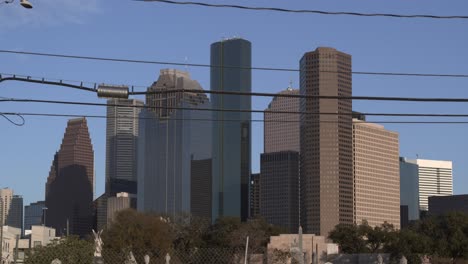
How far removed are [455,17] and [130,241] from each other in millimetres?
59319

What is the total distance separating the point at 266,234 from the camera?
137 meters

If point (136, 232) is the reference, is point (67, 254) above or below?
below

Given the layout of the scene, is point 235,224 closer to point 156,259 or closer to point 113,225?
point 113,225

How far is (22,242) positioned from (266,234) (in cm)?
5096

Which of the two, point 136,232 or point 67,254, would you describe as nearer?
point 67,254

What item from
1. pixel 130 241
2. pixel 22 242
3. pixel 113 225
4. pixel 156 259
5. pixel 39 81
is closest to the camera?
pixel 39 81

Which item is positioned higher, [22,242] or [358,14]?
[358,14]

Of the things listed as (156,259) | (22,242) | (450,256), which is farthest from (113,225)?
(22,242)

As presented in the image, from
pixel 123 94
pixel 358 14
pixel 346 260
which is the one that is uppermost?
pixel 358 14

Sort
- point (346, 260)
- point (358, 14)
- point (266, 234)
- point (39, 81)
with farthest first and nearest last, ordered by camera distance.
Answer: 1. point (266, 234)
2. point (346, 260)
3. point (358, 14)
4. point (39, 81)

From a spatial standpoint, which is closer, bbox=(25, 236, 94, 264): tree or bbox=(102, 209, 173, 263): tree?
bbox=(25, 236, 94, 264): tree

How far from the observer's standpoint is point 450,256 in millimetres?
111688

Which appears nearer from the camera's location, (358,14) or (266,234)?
(358,14)

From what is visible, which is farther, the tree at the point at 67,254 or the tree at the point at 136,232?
the tree at the point at 136,232
